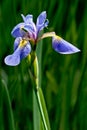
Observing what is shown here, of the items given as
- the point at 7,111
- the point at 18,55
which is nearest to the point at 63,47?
the point at 18,55

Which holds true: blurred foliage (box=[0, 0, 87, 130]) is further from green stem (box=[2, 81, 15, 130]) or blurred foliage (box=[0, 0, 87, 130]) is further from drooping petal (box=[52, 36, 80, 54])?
drooping petal (box=[52, 36, 80, 54])

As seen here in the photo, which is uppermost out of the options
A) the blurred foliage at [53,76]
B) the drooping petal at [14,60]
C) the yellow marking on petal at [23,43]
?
the yellow marking on petal at [23,43]

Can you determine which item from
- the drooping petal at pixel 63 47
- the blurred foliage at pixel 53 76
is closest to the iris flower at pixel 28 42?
the drooping petal at pixel 63 47

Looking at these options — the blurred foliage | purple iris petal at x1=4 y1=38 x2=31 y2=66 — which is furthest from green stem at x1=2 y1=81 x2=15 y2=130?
purple iris petal at x1=4 y1=38 x2=31 y2=66

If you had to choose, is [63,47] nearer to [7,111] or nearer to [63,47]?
[63,47]

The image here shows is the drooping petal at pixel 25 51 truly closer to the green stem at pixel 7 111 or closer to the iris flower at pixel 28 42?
the iris flower at pixel 28 42

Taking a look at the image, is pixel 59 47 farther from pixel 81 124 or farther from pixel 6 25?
pixel 6 25

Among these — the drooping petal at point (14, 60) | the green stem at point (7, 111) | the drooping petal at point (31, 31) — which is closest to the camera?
the drooping petal at point (14, 60)

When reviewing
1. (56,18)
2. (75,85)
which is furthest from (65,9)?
(75,85)
